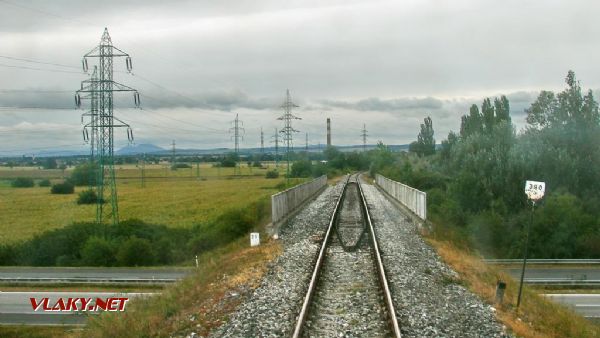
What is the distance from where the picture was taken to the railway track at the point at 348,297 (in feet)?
32.9

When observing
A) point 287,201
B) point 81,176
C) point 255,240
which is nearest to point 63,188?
point 81,176

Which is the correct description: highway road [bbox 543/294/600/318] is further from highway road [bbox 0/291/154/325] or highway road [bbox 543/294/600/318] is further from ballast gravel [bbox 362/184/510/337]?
highway road [bbox 0/291/154/325]

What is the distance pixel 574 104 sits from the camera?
54.5m

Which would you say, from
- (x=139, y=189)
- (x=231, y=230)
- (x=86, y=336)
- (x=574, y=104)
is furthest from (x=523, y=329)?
(x=139, y=189)

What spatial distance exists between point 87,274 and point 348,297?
2313 centimetres

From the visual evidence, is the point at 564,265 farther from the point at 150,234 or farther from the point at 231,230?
the point at 150,234

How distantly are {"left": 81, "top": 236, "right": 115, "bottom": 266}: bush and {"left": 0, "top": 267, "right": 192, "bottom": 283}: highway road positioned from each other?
8.43ft

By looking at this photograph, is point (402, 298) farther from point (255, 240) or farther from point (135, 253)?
point (135, 253)

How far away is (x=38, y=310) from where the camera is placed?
930 inches

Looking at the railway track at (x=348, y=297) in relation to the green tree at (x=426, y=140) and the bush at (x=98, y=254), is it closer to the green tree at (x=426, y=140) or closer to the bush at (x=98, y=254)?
the bush at (x=98, y=254)

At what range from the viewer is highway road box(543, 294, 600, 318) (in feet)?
69.2

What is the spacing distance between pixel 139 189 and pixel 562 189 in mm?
57012

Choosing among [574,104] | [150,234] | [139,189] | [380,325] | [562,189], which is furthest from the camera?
[139,189]

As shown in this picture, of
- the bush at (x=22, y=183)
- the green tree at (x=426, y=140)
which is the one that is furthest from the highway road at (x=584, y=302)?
the green tree at (x=426, y=140)
